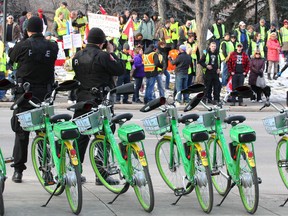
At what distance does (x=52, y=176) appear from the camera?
10508 millimetres

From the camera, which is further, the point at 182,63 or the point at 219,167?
the point at 182,63

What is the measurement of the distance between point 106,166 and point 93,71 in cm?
128

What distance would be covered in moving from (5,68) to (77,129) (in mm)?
14746

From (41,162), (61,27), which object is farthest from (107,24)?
(41,162)

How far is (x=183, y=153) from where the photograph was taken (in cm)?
988

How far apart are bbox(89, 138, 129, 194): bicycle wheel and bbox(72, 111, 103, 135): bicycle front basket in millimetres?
308

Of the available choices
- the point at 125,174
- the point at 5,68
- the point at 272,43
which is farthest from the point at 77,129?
Answer: the point at 272,43

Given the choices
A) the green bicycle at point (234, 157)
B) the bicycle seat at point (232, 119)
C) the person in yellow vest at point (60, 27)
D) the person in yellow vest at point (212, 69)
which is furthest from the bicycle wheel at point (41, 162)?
the person in yellow vest at point (60, 27)

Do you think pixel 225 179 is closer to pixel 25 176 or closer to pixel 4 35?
pixel 25 176

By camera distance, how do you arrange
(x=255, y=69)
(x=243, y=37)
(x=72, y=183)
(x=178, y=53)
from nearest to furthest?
(x=72, y=183), (x=255, y=69), (x=178, y=53), (x=243, y=37)

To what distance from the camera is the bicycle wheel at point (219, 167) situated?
1036cm

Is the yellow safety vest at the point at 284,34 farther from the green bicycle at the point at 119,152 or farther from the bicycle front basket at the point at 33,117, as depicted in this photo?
the bicycle front basket at the point at 33,117

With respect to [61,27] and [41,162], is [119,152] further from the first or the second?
[61,27]

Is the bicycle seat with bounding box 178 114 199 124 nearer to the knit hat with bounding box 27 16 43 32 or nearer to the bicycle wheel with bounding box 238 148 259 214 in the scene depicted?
the bicycle wheel with bounding box 238 148 259 214
